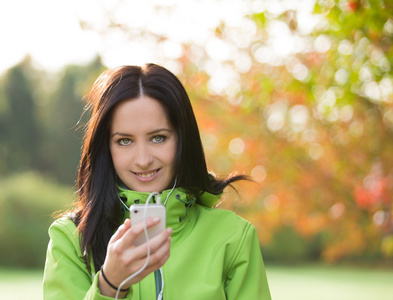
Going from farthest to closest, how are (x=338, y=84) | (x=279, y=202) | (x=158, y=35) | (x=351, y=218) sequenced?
(x=351, y=218)
(x=279, y=202)
(x=158, y=35)
(x=338, y=84)

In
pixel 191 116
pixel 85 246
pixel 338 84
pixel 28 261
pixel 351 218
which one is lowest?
pixel 28 261

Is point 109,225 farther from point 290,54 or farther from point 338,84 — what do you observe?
point 290,54

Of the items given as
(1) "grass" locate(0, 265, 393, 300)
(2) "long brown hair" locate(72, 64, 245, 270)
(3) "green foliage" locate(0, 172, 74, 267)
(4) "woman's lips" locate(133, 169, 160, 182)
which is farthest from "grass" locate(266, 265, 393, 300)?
(4) "woman's lips" locate(133, 169, 160, 182)

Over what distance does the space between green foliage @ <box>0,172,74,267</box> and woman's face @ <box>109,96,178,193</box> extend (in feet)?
39.0

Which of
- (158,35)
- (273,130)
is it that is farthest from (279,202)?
(158,35)

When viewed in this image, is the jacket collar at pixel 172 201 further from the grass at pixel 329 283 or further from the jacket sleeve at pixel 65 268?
the grass at pixel 329 283

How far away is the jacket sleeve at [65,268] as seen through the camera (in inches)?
68.7

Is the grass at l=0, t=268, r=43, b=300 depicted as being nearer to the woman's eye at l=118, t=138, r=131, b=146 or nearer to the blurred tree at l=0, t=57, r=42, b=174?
the woman's eye at l=118, t=138, r=131, b=146

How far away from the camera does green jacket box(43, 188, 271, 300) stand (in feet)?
5.83

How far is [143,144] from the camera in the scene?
179 cm

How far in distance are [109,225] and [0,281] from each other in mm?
10095

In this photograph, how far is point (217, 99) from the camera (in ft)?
24.7

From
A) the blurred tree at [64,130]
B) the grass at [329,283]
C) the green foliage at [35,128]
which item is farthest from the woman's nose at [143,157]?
the green foliage at [35,128]

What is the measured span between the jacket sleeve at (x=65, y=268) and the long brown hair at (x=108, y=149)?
0.03m
